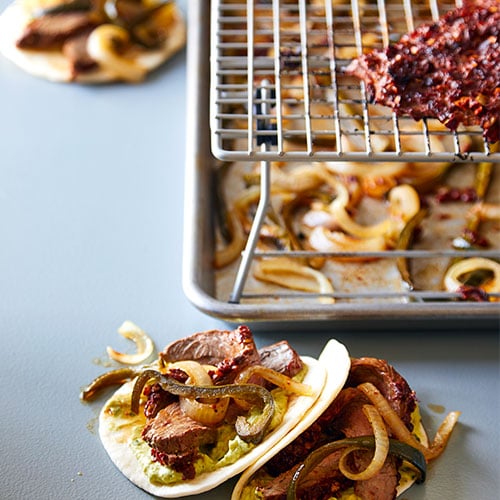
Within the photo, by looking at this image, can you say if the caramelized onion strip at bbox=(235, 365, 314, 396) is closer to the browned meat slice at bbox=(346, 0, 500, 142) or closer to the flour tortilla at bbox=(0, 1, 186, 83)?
the browned meat slice at bbox=(346, 0, 500, 142)

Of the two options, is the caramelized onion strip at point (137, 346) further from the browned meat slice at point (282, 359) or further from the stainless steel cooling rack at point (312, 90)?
the stainless steel cooling rack at point (312, 90)

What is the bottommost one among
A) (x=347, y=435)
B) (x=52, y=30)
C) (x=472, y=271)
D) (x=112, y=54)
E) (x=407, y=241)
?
(x=347, y=435)

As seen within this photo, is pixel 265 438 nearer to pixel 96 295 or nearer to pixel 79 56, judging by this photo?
pixel 96 295

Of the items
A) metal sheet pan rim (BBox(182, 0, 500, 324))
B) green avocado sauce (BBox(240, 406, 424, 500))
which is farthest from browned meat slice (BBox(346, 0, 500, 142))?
green avocado sauce (BBox(240, 406, 424, 500))

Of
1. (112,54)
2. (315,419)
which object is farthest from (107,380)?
(112,54)

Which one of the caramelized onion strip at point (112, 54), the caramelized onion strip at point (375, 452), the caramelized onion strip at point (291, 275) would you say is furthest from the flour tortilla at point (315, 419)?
the caramelized onion strip at point (112, 54)

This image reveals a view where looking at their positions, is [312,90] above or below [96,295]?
above

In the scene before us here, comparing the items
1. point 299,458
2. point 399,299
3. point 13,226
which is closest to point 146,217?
point 13,226
